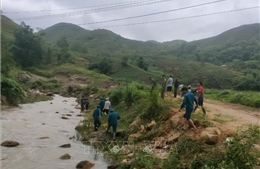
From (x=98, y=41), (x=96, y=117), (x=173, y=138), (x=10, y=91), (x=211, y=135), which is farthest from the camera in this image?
(x=98, y=41)

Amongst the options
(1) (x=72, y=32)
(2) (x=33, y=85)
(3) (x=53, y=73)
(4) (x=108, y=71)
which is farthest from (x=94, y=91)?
(1) (x=72, y=32)

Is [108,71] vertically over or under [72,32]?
under

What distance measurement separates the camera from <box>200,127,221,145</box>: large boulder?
40.3 feet

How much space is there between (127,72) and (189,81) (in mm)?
13342

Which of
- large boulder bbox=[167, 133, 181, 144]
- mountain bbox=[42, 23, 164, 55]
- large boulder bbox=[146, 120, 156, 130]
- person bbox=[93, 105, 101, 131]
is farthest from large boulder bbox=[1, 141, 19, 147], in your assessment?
mountain bbox=[42, 23, 164, 55]

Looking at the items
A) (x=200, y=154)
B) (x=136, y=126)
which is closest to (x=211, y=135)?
(x=200, y=154)

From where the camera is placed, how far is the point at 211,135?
1246 centimetres

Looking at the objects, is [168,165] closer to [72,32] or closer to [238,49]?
[238,49]

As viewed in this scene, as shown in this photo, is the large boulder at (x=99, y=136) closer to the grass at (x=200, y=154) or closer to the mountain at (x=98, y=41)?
the grass at (x=200, y=154)

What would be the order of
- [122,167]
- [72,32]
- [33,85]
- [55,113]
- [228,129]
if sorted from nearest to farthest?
[122,167] → [228,129] → [55,113] → [33,85] → [72,32]

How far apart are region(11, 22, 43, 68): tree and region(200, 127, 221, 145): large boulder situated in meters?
61.2

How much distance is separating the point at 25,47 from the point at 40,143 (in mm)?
56964

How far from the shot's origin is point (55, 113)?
96.8ft

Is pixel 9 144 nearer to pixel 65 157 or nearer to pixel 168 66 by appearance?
pixel 65 157
